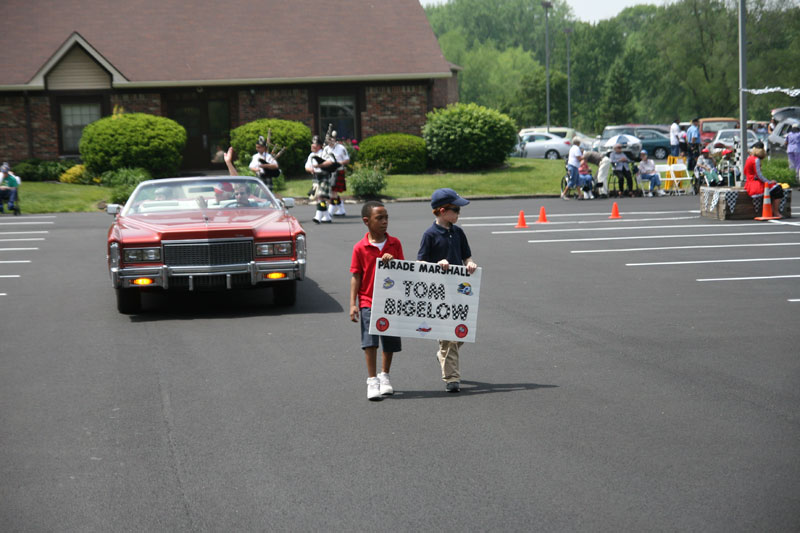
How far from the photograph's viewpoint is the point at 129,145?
30.6 m

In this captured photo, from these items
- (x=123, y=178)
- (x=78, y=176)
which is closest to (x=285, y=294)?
(x=123, y=178)

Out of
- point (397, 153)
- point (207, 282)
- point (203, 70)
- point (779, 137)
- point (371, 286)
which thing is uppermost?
point (203, 70)

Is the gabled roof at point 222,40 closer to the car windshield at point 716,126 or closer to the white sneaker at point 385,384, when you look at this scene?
the car windshield at point 716,126

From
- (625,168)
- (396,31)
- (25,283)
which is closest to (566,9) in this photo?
(396,31)

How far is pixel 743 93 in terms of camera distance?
2277cm

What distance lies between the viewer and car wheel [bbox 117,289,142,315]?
10.9 metres

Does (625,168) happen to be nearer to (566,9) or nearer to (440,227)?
(440,227)

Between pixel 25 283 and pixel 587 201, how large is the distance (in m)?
16.9

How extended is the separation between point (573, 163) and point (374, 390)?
20.9m

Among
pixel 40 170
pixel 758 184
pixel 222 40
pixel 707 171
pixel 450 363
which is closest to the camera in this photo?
pixel 450 363

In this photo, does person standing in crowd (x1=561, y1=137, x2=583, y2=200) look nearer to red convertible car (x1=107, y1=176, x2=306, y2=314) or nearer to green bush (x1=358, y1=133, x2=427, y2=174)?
green bush (x1=358, y1=133, x2=427, y2=174)

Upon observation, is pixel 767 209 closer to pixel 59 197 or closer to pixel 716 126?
pixel 59 197

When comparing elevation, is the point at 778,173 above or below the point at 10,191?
below

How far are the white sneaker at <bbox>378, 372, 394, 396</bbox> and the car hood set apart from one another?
4.04 m
